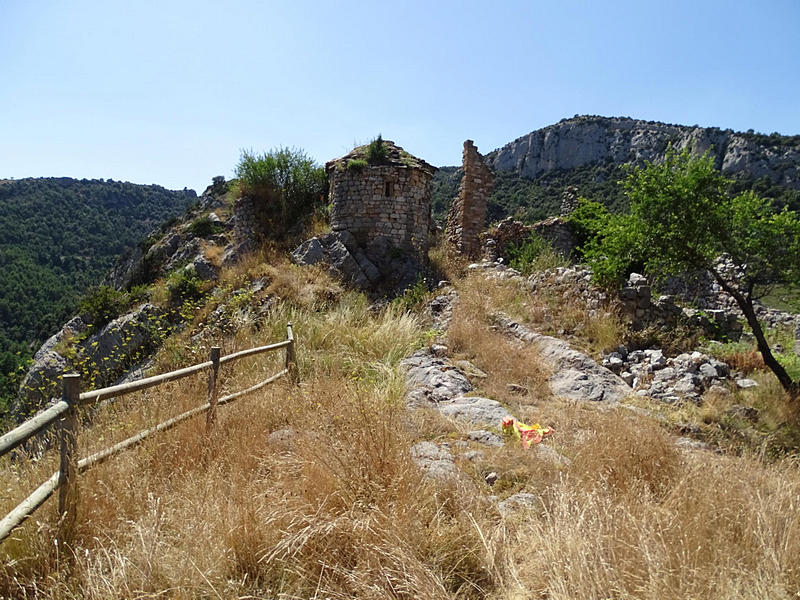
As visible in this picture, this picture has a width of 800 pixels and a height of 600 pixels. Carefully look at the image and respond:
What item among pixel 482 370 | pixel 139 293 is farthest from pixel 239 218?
pixel 482 370

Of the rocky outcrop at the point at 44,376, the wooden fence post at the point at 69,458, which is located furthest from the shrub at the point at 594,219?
the rocky outcrop at the point at 44,376

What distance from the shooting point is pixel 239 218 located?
13.6 metres

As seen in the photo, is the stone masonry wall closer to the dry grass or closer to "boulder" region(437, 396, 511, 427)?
the dry grass

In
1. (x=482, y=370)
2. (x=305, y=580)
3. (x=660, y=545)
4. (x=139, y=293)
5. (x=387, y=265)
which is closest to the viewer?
(x=660, y=545)

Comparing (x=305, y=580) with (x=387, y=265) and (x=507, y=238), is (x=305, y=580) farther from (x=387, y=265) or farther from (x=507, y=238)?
(x=507, y=238)

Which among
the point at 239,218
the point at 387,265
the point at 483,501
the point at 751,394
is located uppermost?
the point at 239,218

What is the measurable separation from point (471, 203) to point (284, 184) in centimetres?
585

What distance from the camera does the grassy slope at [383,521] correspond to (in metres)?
1.97

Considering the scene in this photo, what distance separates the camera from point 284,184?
14.0 metres

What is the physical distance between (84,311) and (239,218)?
5.29 m

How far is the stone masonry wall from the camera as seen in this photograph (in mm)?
12031

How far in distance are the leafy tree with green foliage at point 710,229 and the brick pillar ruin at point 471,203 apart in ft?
22.0

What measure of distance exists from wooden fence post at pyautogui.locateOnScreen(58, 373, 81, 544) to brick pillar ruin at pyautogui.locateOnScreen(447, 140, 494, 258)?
37.5 feet

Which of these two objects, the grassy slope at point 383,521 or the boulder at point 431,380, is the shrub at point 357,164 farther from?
the grassy slope at point 383,521
